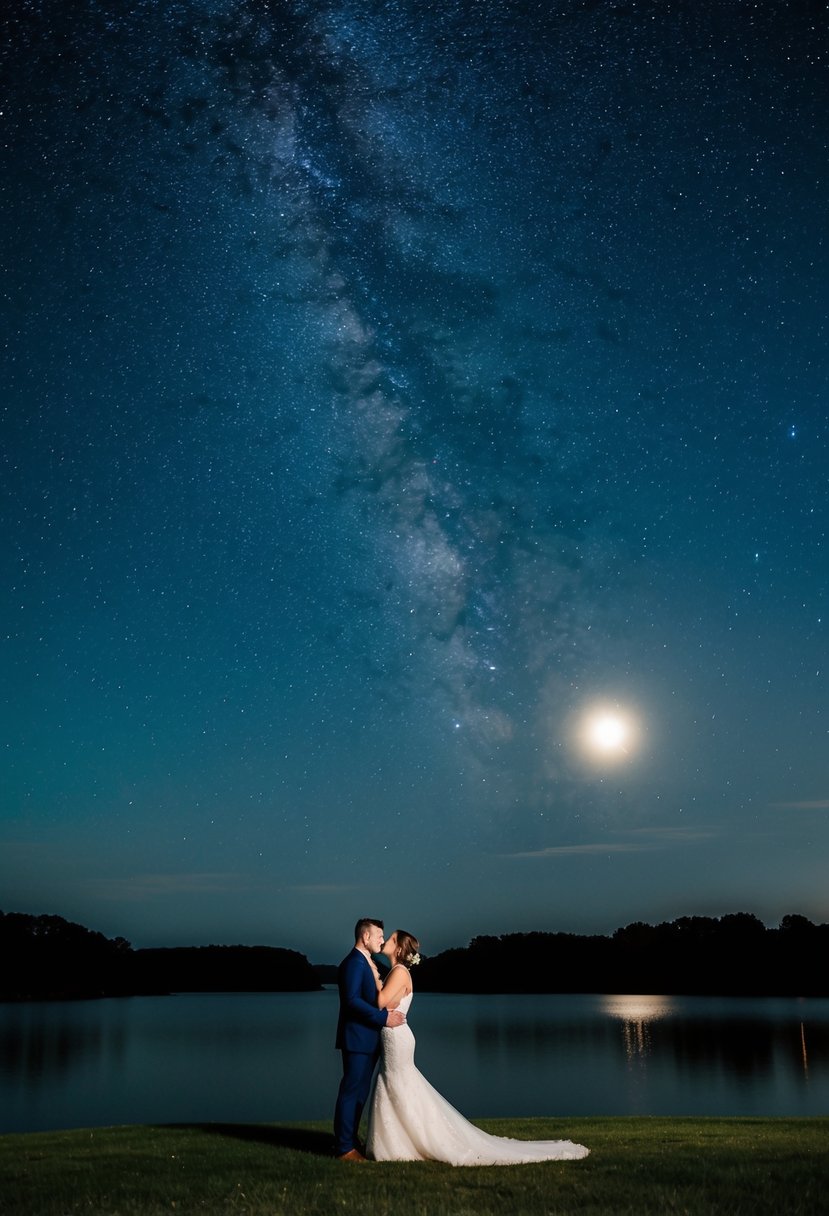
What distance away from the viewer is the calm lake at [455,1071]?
42781mm

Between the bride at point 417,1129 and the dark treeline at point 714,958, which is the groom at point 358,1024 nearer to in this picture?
the bride at point 417,1129

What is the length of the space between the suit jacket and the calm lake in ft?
90.6

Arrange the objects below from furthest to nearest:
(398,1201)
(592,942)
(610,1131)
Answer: (592,942), (610,1131), (398,1201)

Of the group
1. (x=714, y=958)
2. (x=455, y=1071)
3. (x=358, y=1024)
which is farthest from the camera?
(x=714, y=958)

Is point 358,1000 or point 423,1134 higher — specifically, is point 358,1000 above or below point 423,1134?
above

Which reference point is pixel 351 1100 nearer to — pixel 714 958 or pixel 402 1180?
pixel 402 1180

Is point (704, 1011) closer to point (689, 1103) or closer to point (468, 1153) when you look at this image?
point (689, 1103)

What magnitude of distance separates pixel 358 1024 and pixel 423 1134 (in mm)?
1377

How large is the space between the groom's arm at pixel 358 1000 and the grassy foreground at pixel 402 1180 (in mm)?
1496

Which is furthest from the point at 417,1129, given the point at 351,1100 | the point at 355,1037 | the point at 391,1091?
the point at 355,1037

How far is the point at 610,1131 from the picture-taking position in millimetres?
15438

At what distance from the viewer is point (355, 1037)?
37.0 ft

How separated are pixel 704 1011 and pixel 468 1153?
440 ft

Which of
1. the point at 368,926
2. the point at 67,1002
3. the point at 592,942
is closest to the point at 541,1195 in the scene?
the point at 368,926
